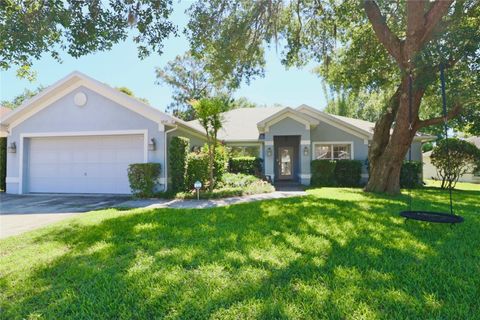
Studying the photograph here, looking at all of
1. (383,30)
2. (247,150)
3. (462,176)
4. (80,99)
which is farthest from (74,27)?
(462,176)

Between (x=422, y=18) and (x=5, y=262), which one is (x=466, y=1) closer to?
(x=422, y=18)

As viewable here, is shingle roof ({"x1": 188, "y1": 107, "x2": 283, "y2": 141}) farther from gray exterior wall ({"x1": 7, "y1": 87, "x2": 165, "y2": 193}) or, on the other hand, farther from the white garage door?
the white garage door

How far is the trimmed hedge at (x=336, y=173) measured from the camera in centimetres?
1497

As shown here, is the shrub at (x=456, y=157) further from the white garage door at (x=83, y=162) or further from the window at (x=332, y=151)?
the white garage door at (x=83, y=162)

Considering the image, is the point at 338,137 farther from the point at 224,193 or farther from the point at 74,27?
the point at 74,27

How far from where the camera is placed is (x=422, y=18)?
356 inches

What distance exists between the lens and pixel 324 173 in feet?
49.1

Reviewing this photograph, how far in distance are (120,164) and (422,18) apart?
12360 mm

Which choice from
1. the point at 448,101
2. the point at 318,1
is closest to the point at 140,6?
the point at 318,1

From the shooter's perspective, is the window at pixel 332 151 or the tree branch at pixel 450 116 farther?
the window at pixel 332 151

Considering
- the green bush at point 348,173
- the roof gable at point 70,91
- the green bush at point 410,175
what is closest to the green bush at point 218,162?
the roof gable at point 70,91

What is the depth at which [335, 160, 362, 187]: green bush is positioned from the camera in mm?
15117

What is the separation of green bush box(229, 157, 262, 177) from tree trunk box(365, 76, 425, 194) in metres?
6.57

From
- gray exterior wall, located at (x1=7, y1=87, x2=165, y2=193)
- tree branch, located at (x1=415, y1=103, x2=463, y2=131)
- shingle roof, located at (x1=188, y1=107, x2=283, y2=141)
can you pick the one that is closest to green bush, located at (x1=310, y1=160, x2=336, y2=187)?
shingle roof, located at (x1=188, y1=107, x2=283, y2=141)
